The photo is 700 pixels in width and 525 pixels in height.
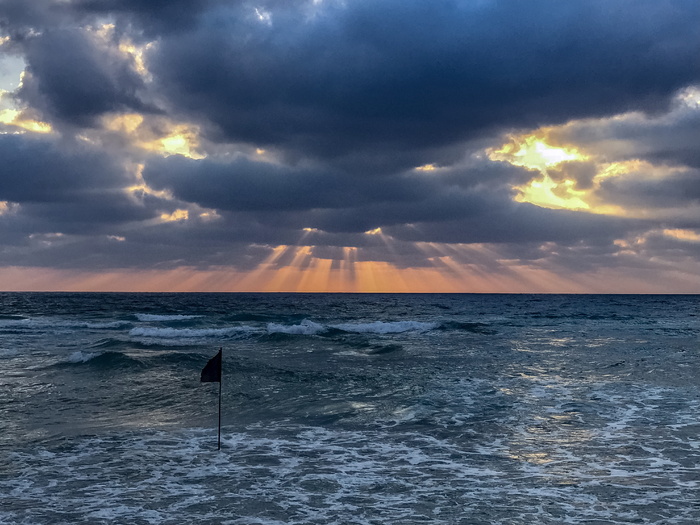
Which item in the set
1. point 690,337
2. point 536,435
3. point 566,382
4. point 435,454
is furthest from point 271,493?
point 690,337

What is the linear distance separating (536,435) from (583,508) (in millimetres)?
4880

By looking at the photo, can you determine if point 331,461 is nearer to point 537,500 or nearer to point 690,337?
point 537,500

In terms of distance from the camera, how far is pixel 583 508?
8922 mm

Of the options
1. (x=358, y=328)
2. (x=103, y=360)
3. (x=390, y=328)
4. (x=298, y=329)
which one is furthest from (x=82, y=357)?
(x=390, y=328)

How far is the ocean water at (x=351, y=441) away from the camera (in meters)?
9.09

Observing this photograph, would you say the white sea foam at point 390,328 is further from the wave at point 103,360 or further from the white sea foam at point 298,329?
the wave at point 103,360

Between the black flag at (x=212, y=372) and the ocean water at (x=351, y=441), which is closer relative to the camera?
the ocean water at (x=351, y=441)

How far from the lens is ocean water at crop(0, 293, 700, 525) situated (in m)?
9.09

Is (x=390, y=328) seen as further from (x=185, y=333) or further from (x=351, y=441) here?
(x=351, y=441)

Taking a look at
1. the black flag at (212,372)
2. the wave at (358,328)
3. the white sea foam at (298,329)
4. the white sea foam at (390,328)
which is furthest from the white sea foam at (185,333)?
the black flag at (212,372)

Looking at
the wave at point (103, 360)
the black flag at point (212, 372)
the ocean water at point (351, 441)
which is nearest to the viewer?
the ocean water at point (351, 441)

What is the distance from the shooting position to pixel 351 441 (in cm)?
1327

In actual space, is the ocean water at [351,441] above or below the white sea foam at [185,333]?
above

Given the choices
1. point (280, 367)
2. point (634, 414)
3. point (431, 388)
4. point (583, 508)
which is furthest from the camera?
point (280, 367)
